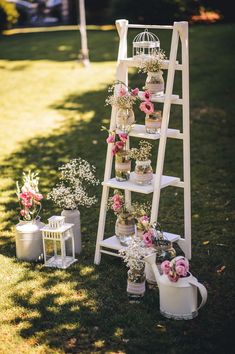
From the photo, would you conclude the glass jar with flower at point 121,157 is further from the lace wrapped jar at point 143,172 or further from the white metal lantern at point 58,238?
the white metal lantern at point 58,238

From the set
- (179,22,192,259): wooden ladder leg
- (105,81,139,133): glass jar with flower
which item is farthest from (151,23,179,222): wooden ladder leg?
(105,81,139,133): glass jar with flower

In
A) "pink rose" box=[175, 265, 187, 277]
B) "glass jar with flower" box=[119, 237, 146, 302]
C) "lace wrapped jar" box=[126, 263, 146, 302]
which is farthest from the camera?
"lace wrapped jar" box=[126, 263, 146, 302]

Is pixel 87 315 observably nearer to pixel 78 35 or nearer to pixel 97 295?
pixel 97 295

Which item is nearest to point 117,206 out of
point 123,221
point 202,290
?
point 123,221

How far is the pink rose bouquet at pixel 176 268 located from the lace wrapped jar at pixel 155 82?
177 cm

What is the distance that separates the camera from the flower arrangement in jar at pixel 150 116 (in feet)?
19.3

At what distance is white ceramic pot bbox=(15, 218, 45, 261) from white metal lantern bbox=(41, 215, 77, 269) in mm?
123

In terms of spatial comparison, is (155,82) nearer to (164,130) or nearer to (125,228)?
(164,130)

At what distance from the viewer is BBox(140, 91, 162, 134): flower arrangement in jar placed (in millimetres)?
5895

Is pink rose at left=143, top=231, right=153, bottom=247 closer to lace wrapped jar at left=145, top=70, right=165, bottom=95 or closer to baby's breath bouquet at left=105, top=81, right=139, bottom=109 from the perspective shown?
baby's breath bouquet at left=105, top=81, right=139, bottom=109

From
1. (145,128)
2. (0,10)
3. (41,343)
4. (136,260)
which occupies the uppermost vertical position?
(0,10)

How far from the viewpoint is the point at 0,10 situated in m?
→ 23.1

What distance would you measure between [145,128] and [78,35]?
15.4 metres

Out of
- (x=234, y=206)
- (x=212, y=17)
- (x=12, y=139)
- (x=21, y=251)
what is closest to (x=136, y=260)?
(x=21, y=251)
